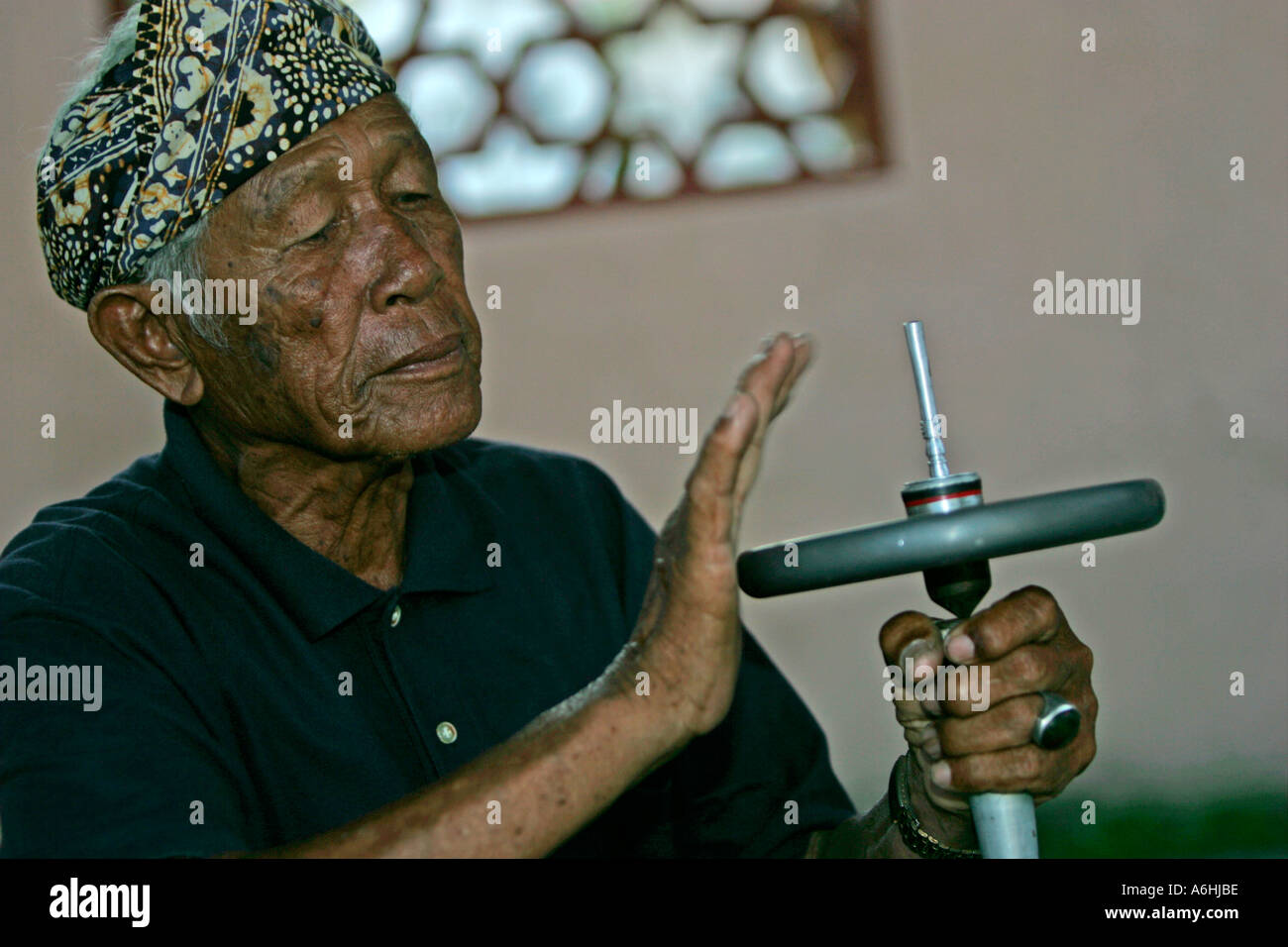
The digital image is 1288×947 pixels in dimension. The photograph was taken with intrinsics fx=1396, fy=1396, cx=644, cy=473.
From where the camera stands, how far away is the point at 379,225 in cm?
143

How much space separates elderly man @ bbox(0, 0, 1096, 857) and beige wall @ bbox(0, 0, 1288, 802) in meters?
1.52

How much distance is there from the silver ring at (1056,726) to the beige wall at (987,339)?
1811mm

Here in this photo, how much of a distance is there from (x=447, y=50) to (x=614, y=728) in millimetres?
2429

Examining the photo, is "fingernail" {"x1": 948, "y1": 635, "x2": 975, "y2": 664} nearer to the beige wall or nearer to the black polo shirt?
the black polo shirt

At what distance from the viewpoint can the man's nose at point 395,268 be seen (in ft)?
4.66

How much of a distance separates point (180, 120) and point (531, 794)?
78 centimetres

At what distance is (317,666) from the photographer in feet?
4.64

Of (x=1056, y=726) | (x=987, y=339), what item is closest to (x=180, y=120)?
(x=1056, y=726)

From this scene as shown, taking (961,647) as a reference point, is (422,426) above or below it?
above

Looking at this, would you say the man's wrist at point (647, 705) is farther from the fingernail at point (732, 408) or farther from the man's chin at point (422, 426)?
the man's chin at point (422, 426)

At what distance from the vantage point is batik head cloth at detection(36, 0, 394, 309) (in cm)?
140

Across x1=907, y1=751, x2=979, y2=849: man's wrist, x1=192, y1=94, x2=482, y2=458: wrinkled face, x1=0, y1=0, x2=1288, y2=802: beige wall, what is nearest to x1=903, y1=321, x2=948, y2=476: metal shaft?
x1=907, y1=751, x2=979, y2=849: man's wrist

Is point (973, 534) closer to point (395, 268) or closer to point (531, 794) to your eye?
point (531, 794)
